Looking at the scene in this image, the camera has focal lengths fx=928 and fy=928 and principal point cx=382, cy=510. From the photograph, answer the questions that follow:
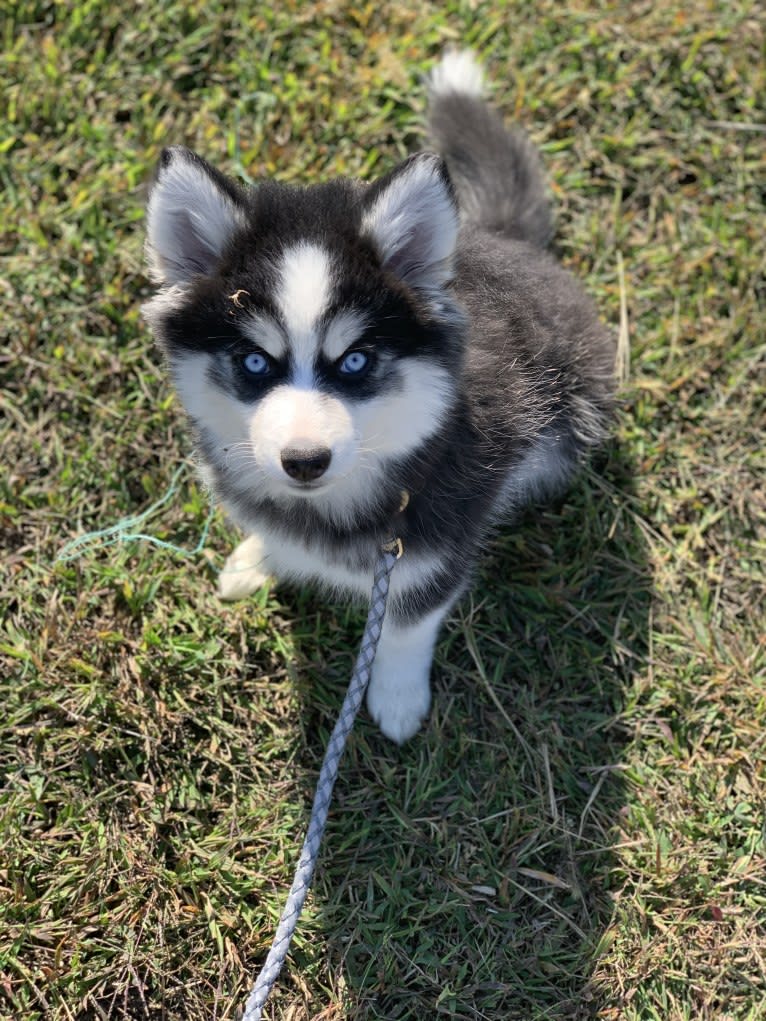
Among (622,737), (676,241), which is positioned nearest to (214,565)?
(622,737)

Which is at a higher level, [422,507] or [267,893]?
[422,507]

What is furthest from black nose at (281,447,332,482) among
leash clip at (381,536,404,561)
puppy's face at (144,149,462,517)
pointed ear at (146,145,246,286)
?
pointed ear at (146,145,246,286)

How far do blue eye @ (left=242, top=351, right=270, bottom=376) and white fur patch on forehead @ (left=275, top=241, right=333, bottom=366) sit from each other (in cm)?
9

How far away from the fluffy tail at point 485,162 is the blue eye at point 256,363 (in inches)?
56.7

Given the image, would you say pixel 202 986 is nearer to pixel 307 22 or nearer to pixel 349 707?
pixel 349 707

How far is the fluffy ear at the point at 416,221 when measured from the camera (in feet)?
7.14

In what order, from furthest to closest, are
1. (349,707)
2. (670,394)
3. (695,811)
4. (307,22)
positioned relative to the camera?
(307,22) < (670,394) < (695,811) < (349,707)

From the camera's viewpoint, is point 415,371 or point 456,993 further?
point 456,993

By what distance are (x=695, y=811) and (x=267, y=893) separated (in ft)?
4.89

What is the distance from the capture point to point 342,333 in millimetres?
2203

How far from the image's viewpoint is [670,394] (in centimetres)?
376

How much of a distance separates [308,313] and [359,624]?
4.86 feet

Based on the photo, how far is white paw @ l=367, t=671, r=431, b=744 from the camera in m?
3.16

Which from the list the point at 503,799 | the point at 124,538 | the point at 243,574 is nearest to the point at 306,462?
the point at 243,574
